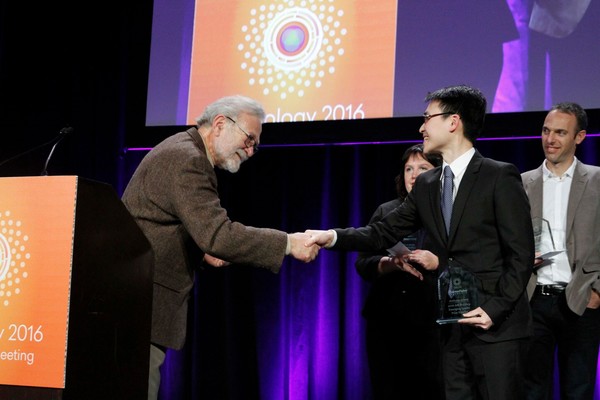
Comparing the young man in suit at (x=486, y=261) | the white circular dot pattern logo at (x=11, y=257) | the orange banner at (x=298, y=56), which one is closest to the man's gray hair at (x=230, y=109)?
the young man in suit at (x=486, y=261)

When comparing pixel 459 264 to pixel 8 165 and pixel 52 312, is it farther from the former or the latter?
pixel 8 165

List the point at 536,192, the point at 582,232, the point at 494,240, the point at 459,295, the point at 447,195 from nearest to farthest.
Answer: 1. the point at 459,295
2. the point at 494,240
3. the point at 447,195
4. the point at 582,232
5. the point at 536,192

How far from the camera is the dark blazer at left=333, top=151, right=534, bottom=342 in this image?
7.75 ft

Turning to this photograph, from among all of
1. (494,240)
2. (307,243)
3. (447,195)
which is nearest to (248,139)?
(307,243)

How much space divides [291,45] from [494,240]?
2537 mm

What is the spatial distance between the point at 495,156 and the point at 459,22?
0.83 meters

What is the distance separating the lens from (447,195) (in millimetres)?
2566

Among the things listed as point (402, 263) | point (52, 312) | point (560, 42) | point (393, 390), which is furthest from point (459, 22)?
point (52, 312)

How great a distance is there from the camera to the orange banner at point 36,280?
1912 millimetres

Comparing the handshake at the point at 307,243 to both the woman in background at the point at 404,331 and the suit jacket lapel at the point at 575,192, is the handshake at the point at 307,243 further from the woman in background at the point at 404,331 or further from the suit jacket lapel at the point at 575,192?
the suit jacket lapel at the point at 575,192

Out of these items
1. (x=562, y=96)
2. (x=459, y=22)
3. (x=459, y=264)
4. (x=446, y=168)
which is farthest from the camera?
(x=459, y=22)

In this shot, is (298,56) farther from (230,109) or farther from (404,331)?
(404,331)

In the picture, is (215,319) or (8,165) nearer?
(215,319)

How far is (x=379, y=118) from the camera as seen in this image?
4281 mm
